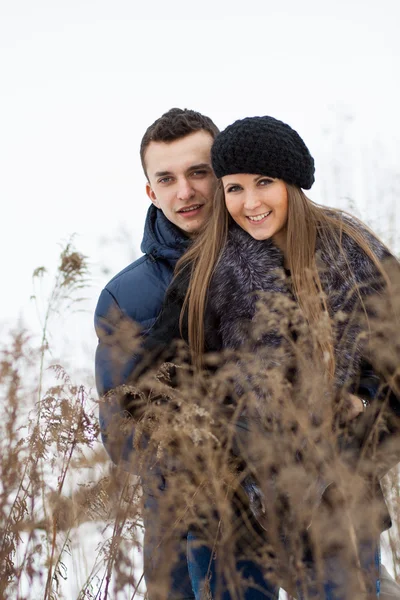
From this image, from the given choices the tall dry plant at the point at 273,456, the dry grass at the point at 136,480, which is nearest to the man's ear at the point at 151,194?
the tall dry plant at the point at 273,456

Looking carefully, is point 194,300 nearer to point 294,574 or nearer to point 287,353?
point 287,353

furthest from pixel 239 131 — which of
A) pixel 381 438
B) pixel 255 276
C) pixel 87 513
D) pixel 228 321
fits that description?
pixel 87 513

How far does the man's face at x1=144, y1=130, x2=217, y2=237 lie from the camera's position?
2924 mm

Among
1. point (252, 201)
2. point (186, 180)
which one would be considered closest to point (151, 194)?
point (186, 180)

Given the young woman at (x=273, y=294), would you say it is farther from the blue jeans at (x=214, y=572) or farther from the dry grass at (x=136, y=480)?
the dry grass at (x=136, y=480)

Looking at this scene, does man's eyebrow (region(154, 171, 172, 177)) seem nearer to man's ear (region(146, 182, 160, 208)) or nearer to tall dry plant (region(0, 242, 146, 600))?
man's ear (region(146, 182, 160, 208))

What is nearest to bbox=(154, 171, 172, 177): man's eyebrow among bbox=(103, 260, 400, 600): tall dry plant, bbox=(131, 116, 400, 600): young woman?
bbox=(131, 116, 400, 600): young woman

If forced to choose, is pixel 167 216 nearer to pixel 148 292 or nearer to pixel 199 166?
pixel 199 166

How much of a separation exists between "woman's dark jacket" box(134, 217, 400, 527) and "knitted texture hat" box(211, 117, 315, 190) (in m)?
0.24

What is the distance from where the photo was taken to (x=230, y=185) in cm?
255

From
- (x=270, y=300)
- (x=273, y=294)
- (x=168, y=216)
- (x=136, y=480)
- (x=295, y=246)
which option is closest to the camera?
(x=136, y=480)

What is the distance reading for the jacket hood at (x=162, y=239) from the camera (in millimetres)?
2939

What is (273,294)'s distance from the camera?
85.0 inches

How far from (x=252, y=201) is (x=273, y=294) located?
1.44ft
